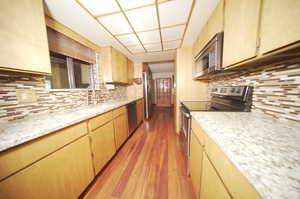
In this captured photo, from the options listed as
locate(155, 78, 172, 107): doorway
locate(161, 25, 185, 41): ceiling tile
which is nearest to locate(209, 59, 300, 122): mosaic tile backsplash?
locate(161, 25, 185, 41): ceiling tile

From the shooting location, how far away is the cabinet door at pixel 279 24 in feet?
1.59

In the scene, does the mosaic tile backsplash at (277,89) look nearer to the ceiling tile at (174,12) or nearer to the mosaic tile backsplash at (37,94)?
the ceiling tile at (174,12)

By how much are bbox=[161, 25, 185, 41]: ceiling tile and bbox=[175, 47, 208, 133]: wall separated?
55cm

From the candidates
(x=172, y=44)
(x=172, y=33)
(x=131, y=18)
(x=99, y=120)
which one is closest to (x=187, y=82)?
(x=172, y=44)

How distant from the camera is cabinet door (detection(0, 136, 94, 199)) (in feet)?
2.07

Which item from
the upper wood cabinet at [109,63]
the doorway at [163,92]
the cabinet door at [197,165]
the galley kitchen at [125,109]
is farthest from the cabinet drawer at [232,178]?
the doorway at [163,92]

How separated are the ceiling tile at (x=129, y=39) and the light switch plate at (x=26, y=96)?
4.94 feet

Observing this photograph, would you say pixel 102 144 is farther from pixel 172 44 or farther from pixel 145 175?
pixel 172 44

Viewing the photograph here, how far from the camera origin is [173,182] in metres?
1.25

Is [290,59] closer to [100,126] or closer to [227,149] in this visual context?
[227,149]

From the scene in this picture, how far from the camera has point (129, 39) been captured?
6.28 feet

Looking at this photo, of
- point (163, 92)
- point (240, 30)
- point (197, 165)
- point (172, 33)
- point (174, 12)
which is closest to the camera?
point (240, 30)

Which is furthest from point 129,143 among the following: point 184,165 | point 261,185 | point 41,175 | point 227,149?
point 261,185

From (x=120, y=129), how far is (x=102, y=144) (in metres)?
0.53
